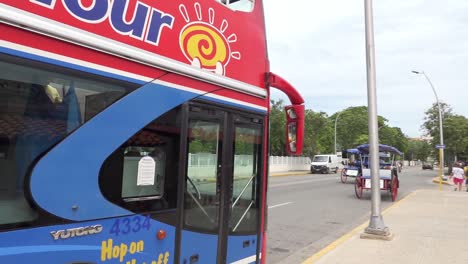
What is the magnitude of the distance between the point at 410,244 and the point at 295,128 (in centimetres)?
520

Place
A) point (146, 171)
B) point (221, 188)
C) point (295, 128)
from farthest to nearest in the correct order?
point (295, 128)
point (221, 188)
point (146, 171)

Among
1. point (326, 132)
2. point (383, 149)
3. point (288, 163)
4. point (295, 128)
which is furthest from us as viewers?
point (326, 132)

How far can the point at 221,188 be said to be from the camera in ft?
13.0

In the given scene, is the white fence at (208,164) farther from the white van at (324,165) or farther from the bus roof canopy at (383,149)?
the white van at (324,165)

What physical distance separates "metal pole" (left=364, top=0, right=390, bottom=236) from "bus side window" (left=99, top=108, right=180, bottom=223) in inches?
268

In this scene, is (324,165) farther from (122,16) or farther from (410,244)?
(122,16)

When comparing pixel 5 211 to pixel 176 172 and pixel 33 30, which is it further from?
pixel 176 172

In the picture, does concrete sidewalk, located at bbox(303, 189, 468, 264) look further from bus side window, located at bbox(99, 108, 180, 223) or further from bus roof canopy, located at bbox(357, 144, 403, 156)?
bus roof canopy, located at bbox(357, 144, 403, 156)

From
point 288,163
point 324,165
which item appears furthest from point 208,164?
point 288,163

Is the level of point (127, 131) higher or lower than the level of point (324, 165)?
lower

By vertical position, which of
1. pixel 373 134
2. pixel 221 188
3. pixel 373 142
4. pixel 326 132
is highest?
pixel 326 132

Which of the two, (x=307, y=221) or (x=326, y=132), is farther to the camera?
(x=326, y=132)

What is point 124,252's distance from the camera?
2893 mm

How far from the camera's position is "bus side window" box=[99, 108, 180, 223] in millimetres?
2850
